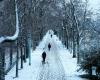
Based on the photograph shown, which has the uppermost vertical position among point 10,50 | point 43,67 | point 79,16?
point 79,16

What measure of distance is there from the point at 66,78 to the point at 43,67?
7529 mm

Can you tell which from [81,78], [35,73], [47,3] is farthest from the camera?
[47,3]

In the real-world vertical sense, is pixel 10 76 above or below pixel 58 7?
below

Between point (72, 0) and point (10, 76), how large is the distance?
18.1 metres

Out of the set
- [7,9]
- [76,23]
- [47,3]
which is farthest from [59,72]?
[47,3]

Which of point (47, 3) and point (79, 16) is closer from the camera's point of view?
point (79, 16)

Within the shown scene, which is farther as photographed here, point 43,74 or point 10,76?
point 43,74

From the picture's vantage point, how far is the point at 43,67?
34500 millimetres

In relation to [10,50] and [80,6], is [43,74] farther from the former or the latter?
[80,6]

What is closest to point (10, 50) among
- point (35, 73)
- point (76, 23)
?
point (35, 73)

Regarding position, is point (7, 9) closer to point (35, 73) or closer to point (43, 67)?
point (35, 73)

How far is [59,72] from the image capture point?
31.0 m

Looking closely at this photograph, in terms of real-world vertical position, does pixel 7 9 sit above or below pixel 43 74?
above

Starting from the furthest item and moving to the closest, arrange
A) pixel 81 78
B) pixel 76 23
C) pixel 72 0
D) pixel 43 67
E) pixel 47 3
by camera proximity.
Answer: pixel 47 3, pixel 72 0, pixel 76 23, pixel 43 67, pixel 81 78
